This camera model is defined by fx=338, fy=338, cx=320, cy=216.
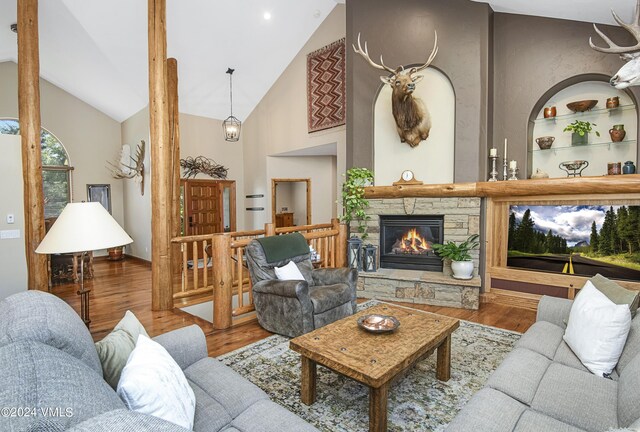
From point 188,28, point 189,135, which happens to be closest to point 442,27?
point 188,28

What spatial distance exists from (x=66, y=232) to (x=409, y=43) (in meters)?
4.55

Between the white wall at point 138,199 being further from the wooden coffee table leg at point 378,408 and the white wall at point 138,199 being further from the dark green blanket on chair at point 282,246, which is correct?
the wooden coffee table leg at point 378,408

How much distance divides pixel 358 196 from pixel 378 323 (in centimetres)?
273

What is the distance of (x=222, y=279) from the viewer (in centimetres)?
355

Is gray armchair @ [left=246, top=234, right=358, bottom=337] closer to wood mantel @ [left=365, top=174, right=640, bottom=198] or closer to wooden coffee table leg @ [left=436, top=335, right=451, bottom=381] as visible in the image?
wooden coffee table leg @ [left=436, top=335, right=451, bottom=381]

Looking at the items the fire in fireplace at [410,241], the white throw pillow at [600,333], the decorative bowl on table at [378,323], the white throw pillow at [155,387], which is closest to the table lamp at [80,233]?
the white throw pillow at [155,387]

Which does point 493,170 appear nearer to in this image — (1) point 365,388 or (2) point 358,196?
(2) point 358,196

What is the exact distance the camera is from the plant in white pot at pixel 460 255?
13.8ft

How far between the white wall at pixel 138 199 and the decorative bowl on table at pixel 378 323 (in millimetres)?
6109

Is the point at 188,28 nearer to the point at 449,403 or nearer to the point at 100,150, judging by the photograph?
the point at 100,150

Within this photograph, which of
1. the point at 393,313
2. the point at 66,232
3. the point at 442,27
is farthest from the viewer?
the point at 442,27

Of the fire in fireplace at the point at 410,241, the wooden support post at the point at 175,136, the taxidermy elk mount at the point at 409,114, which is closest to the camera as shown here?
the taxidermy elk mount at the point at 409,114

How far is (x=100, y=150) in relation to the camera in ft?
26.3

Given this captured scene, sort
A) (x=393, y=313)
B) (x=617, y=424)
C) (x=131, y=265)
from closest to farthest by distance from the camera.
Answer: (x=617, y=424) → (x=393, y=313) → (x=131, y=265)
